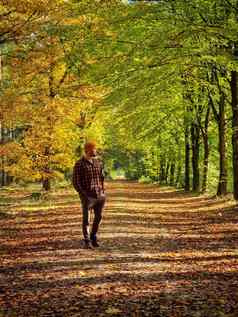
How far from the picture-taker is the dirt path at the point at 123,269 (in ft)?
24.1

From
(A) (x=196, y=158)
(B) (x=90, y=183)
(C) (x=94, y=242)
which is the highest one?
(A) (x=196, y=158)

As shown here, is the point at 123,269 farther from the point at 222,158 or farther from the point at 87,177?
the point at 222,158

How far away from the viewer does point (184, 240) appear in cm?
1379

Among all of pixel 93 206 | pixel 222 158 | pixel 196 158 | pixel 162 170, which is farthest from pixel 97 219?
pixel 162 170

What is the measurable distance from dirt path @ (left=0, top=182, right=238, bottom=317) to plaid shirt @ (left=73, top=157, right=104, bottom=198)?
4.12 ft

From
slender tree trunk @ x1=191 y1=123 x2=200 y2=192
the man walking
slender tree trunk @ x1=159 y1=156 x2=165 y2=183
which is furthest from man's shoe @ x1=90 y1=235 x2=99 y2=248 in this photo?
slender tree trunk @ x1=159 y1=156 x2=165 y2=183

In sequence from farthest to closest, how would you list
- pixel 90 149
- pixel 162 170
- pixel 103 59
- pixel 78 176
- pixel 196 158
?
1. pixel 162 170
2. pixel 196 158
3. pixel 103 59
4. pixel 78 176
5. pixel 90 149

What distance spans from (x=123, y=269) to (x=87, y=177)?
2983mm

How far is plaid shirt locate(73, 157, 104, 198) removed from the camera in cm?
1219

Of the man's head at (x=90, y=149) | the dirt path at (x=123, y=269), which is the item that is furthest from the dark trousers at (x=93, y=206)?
the man's head at (x=90, y=149)

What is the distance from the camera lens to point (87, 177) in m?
12.2

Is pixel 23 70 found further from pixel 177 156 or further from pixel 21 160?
pixel 177 156

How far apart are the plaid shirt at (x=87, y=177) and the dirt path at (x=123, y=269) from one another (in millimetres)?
1255

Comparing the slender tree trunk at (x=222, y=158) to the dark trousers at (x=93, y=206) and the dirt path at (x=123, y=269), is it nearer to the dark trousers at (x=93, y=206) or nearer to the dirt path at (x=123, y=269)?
the dirt path at (x=123, y=269)
